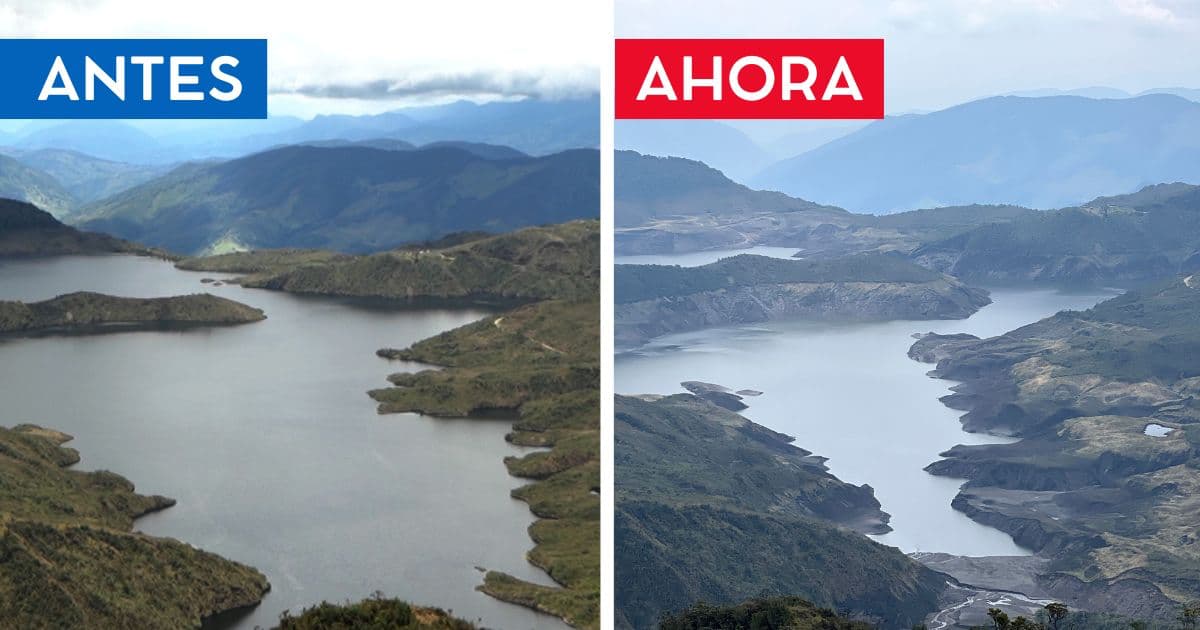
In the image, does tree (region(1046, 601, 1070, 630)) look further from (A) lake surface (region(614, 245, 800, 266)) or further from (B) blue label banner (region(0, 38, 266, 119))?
(B) blue label banner (region(0, 38, 266, 119))

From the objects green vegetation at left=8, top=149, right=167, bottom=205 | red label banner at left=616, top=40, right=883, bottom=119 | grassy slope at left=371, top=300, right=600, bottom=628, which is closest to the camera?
red label banner at left=616, top=40, right=883, bottom=119

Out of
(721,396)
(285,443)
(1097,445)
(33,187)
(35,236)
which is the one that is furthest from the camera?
(33,187)

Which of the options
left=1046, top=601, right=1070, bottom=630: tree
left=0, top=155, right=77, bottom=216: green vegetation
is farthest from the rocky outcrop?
left=0, top=155, right=77, bottom=216: green vegetation

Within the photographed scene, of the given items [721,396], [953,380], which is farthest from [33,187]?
[953,380]

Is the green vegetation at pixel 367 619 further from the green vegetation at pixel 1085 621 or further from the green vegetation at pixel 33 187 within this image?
the green vegetation at pixel 33 187

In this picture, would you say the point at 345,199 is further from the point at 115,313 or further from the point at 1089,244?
the point at 1089,244

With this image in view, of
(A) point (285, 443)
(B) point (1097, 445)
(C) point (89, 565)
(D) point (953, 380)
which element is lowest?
(C) point (89, 565)
